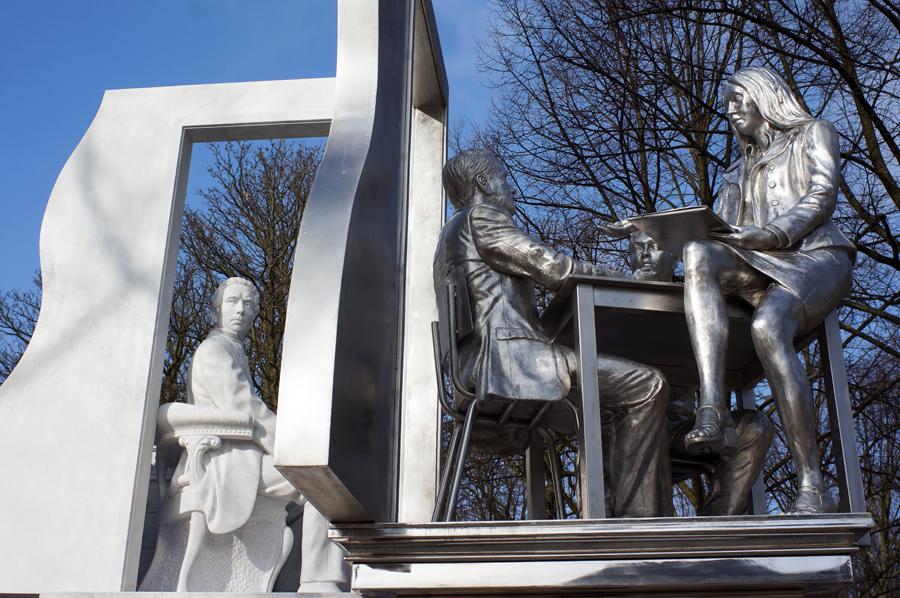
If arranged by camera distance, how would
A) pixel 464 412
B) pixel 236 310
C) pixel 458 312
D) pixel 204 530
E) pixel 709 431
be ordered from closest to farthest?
pixel 709 431, pixel 458 312, pixel 464 412, pixel 204 530, pixel 236 310

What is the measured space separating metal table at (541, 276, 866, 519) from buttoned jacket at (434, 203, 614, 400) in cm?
14

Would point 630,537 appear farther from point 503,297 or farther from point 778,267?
point 503,297

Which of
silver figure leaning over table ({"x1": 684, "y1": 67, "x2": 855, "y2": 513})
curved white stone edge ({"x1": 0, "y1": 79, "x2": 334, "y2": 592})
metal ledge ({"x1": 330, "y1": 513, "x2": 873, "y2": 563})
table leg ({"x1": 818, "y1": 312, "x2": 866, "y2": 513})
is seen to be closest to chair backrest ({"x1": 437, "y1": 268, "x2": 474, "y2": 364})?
silver figure leaning over table ({"x1": 684, "y1": 67, "x2": 855, "y2": 513})

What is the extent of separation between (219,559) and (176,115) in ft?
9.08

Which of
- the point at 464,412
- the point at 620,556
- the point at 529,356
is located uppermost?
the point at 529,356

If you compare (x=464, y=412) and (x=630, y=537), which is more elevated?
(x=464, y=412)

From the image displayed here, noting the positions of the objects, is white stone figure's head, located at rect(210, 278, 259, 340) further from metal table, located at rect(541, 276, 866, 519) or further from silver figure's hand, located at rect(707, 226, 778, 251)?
silver figure's hand, located at rect(707, 226, 778, 251)

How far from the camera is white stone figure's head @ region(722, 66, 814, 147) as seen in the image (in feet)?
13.1

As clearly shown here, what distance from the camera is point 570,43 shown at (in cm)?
865

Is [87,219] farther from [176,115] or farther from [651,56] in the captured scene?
[651,56]

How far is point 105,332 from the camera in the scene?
5.05m

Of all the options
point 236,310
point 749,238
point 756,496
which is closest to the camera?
point 749,238

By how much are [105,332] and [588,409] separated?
3089mm

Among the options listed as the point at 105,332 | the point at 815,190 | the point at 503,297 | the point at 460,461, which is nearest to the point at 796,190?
the point at 815,190
